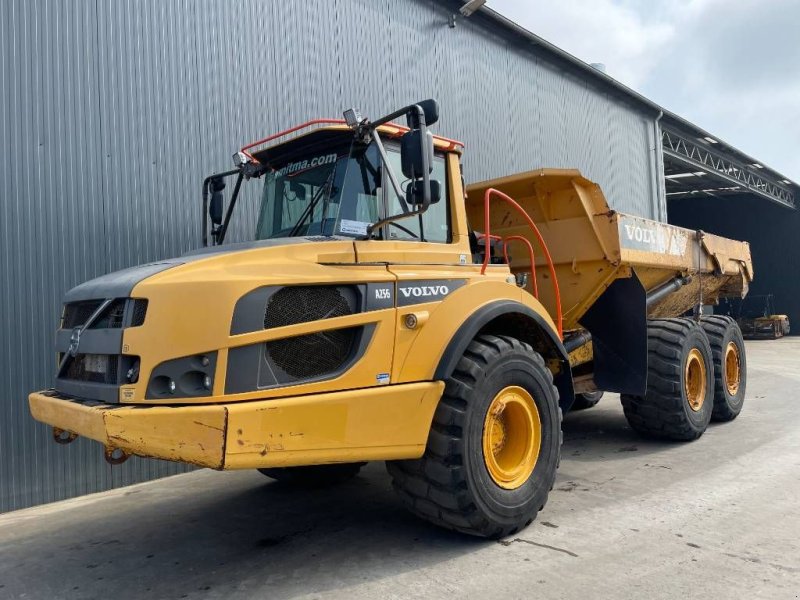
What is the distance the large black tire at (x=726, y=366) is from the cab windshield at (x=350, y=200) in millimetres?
5018

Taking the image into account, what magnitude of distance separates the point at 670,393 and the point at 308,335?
4524mm

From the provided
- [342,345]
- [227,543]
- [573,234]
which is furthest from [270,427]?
[573,234]

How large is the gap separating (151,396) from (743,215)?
33615 mm

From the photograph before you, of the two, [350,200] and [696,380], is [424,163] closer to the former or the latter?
[350,200]

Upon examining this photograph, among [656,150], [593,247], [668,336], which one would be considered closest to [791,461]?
[668,336]

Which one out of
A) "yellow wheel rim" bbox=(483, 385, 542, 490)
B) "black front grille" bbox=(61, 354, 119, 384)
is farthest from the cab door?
"black front grille" bbox=(61, 354, 119, 384)

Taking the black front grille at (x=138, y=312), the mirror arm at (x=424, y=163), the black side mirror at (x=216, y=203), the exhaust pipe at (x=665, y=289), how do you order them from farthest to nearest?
the exhaust pipe at (x=665, y=289), the black side mirror at (x=216, y=203), the mirror arm at (x=424, y=163), the black front grille at (x=138, y=312)

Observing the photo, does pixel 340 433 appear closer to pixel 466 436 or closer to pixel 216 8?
pixel 466 436

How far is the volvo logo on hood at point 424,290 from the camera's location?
364 cm

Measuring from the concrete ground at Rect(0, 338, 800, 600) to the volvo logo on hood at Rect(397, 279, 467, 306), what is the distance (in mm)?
1577

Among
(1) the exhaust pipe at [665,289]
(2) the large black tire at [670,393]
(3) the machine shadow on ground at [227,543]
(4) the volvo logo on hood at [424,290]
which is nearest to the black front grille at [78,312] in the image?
(3) the machine shadow on ground at [227,543]

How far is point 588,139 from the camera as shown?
13977mm

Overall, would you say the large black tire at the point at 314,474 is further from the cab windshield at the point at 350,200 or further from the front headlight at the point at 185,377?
the front headlight at the point at 185,377

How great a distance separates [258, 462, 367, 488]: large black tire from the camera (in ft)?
17.7
